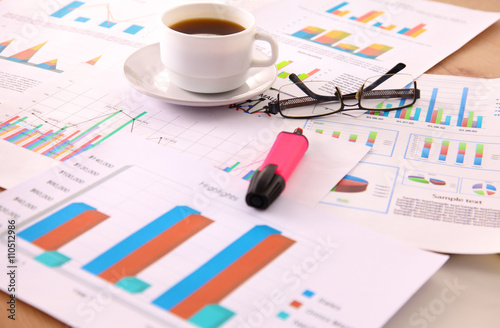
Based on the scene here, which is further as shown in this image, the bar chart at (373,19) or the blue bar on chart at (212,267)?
the bar chart at (373,19)

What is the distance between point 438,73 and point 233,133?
1.35 feet

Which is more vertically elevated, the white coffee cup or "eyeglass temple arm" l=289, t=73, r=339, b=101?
the white coffee cup

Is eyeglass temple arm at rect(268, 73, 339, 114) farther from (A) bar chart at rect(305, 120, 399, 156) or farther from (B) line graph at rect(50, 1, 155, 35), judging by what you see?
(B) line graph at rect(50, 1, 155, 35)

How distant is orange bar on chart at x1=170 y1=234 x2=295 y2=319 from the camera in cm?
49

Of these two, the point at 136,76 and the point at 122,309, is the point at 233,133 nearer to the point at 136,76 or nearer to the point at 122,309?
the point at 136,76

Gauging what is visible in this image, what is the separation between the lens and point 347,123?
2.60 feet

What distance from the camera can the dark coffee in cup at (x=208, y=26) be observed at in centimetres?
81

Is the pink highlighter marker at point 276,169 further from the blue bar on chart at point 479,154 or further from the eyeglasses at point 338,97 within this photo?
the blue bar on chart at point 479,154

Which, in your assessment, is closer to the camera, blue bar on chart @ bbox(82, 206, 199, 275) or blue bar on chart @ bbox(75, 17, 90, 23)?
blue bar on chart @ bbox(82, 206, 199, 275)

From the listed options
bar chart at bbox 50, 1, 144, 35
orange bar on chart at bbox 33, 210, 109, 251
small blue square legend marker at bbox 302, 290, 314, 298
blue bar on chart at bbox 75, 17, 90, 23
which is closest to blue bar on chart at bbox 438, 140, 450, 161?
small blue square legend marker at bbox 302, 290, 314, 298

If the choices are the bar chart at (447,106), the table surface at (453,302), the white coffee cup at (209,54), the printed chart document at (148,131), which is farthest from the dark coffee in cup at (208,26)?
the table surface at (453,302)

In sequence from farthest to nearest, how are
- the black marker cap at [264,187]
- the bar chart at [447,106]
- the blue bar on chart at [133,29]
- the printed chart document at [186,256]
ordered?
the blue bar on chart at [133,29], the bar chart at [447,106], the black marker cap at [264,187], the printed chart document at [186,256]

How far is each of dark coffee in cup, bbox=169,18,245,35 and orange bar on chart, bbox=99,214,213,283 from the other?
34 cm

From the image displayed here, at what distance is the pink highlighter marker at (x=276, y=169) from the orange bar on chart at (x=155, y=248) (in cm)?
6
